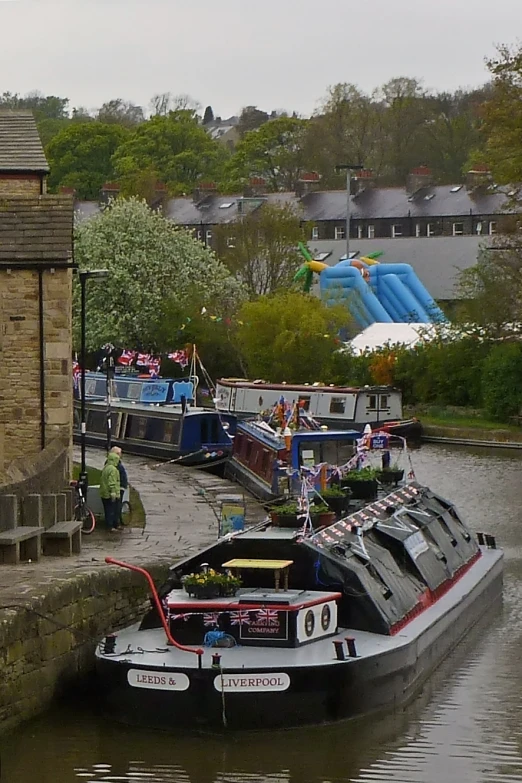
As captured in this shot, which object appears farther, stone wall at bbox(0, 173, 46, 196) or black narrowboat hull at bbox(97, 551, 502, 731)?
stone wall at bbox(0, 173, 46, 196)

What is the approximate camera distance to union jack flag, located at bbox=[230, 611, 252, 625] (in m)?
14.0

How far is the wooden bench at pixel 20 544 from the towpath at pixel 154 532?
190mm

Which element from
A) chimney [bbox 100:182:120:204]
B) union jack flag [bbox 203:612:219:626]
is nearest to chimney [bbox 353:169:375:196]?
chimney [bbox 100:182:120:204]

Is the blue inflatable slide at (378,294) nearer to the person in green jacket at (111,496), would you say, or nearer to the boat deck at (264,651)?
the person in green jacket at (111,496)

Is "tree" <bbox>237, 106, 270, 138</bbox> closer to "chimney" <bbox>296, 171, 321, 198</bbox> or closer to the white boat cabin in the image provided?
"chimney" <bbox>296, 171, 321, 198</bbox>

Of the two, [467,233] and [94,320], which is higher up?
[467,233]

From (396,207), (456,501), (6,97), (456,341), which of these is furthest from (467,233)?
(6,97)

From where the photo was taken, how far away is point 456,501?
31500mm

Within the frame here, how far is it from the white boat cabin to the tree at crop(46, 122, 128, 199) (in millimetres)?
53160

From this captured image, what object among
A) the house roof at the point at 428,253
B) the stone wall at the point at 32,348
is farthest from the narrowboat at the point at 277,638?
the house roof at the point at 428,253

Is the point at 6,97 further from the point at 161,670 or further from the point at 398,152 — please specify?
the point at 161,670

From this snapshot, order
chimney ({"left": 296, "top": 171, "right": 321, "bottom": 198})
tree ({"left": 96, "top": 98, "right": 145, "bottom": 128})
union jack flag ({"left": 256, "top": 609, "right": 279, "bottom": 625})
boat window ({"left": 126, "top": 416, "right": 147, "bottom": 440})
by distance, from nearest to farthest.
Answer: union jack flag ({"left": 256, "top": 609, "right": 279, "bottom": 625}) < boat window ({"left": 126, "top": 416, "right": 147, "bottom": 440}) < chimney ({"left": 296, "top": 171, "right": 321, "bottom": 198}) < tree ({"left": 96, "top": 98, "right": 145, "bottom": 128})

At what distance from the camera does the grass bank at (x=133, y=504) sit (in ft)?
75.0

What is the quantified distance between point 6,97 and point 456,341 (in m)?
108
